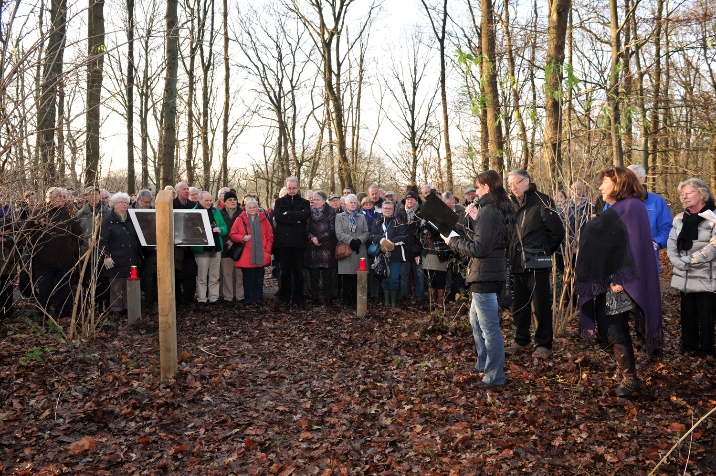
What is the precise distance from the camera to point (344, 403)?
5953mm

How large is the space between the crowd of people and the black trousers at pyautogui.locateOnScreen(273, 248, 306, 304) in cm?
2

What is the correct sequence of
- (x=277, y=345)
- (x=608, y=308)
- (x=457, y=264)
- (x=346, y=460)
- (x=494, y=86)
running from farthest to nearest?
1. (x=494, y=86)
2. (x=457, y=264)
3. (x=277, y=345)
4. (x=608, y=308)
5. (x=346, y=460)

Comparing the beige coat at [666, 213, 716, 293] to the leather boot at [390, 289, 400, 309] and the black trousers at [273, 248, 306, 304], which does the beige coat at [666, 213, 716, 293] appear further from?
the black trousers at [273, 248, 306, 304]

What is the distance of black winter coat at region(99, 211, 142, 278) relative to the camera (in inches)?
373

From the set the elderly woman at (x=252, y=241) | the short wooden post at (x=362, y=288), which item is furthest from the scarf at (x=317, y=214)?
the short wooden post at (x=362, y=288)

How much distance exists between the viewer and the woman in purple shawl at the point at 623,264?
548cm

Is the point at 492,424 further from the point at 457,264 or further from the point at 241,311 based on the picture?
the point at 241,311

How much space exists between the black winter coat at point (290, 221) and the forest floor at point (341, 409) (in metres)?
2.68

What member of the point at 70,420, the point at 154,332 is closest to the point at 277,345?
the point at 154,332

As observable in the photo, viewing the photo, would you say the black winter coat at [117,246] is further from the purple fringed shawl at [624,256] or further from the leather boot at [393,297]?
the purple fringed shawl at [624,256]

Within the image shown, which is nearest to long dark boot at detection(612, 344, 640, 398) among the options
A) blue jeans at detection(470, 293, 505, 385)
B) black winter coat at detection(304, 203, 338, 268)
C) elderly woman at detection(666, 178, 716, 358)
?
blue jeans at detection(470, 293, 505, 385)

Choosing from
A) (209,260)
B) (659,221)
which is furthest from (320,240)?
(659,221)

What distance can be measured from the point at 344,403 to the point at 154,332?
3966 millimetres

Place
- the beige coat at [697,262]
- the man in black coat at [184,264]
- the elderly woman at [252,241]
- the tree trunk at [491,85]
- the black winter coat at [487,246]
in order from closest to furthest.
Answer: the black winter coat at [487,246]
the beige coat at [697,262]
the man in black coat at [184,264]
the elderly woman at [252,241]
the tree trunk at [491,85]
